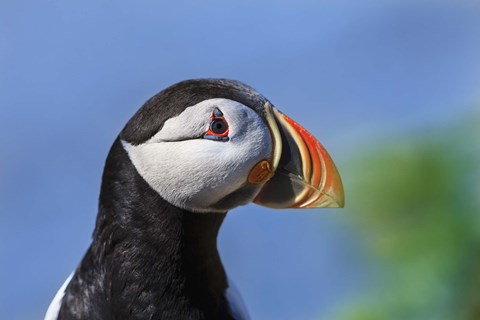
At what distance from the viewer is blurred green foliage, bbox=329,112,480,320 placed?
607 cm

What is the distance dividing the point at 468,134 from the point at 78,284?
4299 mm

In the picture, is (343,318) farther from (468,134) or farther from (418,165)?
(468,134)

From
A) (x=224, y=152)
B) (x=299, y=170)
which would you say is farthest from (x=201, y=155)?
(x=299, y=170)

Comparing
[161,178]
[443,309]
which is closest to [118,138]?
[161,178]

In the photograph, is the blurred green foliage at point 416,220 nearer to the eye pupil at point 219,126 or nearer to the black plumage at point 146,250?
the black plumage at point 146,250

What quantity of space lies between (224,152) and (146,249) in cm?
44

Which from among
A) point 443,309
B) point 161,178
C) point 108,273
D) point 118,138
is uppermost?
point 118,138

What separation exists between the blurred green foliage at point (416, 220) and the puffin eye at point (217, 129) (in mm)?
3383

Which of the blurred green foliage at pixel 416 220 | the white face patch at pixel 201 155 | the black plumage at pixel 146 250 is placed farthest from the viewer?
the blurred green foliage at pixel 416 220

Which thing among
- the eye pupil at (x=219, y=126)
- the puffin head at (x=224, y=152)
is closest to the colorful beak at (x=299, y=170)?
the puffin head at (x=224, y=152)

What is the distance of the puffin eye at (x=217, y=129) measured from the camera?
283cm

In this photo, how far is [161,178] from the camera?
9.45ft

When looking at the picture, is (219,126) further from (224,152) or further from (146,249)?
→ (146,249)

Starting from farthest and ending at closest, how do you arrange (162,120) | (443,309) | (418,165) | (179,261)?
(418,165) < (443,309) < (179,261) < (162,120)
